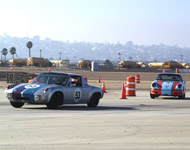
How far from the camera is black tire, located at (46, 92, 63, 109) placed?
15.3 m

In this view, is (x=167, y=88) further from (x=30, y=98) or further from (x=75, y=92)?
(x=30, y=98)

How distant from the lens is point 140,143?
9070 mm

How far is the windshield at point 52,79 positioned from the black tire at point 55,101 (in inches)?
25.9

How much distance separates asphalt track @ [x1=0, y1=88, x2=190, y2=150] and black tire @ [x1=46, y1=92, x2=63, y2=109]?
0.81m

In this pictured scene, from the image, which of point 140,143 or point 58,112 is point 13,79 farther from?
point 140,143

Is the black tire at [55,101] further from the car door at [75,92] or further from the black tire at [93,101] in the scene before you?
the black tire at [93,101]

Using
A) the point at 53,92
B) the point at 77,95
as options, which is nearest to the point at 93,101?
the point at 77,95

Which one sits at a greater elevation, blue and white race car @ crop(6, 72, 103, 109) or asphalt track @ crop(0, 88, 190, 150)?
blue and white race car @ crop(6, 72, 103, 109)

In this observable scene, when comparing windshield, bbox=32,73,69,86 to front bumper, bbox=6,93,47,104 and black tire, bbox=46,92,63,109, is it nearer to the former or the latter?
black tire, bbox=46,92,63,109

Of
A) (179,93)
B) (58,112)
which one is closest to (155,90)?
(179,93)

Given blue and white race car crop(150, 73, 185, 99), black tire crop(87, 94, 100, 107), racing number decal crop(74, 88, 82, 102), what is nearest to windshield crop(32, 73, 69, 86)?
racing number decal crop(74, 88, 82, 102)

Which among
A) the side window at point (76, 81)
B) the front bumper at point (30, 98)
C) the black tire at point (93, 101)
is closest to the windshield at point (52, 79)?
the side window at point (76, 81)

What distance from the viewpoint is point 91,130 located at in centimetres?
1062

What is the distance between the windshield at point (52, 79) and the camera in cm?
1612
